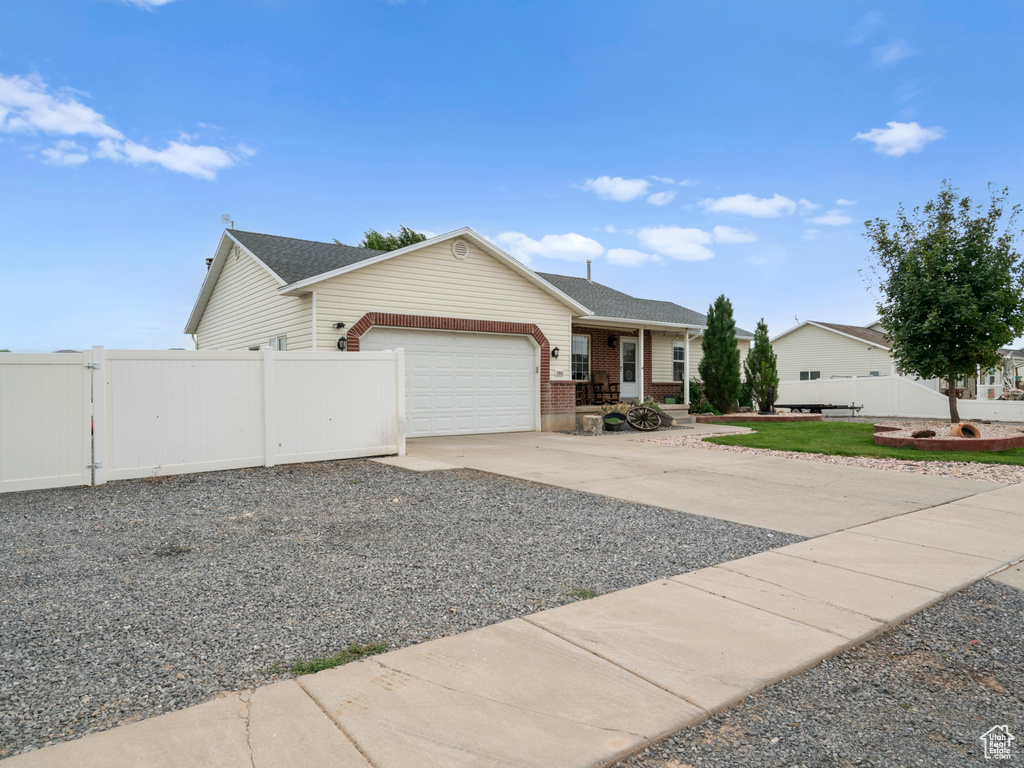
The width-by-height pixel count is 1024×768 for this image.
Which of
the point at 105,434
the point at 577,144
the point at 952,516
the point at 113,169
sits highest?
the point at 577,144

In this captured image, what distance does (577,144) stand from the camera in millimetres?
18969

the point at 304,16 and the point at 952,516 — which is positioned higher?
the point at 304,16

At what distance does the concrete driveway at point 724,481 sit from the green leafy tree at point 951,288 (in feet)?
29.3

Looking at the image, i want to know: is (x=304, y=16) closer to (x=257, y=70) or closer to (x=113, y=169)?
(x=257, y=70)

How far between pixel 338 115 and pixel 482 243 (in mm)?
7231

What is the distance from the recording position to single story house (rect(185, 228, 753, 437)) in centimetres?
1302

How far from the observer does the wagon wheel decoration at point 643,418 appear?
53.8 feet

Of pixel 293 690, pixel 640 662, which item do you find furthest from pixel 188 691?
pixel 640 662

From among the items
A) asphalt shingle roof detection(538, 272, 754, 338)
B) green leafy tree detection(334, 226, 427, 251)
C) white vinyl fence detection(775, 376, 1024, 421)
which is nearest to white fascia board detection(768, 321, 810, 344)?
white vinyl fence detection(775, 376, 1024, 421)

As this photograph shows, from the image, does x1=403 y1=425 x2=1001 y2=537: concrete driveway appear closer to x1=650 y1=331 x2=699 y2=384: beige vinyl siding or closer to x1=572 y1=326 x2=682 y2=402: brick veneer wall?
x1=572 y1=326 x2=682 y2=402: brick veneer wall

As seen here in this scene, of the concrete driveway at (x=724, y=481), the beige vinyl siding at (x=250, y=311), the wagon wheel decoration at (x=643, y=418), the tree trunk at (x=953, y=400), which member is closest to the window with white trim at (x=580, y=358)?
the wagon wheel decoration at (x=643, y=418)

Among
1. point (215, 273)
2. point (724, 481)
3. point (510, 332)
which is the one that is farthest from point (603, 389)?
point (215, 273)

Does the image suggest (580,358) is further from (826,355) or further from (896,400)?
(826,355)

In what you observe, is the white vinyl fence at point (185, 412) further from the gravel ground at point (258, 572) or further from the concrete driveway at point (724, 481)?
the concrete driveway at point (724, 481)
